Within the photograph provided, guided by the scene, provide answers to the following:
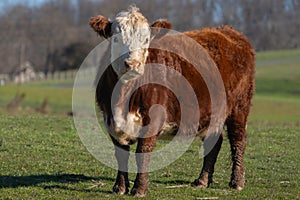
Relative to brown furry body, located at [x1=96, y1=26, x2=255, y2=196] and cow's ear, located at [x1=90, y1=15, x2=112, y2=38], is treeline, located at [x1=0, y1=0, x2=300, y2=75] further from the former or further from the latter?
cow's ear, located at [x1=90, y1=15, x2=112, y2=38]

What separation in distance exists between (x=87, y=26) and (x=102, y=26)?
95.7 m

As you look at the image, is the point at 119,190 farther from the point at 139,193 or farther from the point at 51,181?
the point at 51,181

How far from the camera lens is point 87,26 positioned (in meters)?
102

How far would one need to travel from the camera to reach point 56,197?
7.60 meters

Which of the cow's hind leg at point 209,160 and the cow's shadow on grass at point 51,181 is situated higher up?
the cow's hind leg at point 209,160

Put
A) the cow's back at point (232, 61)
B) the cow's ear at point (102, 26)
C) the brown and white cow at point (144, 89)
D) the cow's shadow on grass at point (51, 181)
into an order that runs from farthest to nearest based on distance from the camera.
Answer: the cow's back at point (232, 61) → the cow's shadow on grass at point (51, 181) → the cow's ear at point (102, 26) → the brown and white cow at point (144, 89)

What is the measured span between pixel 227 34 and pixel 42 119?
10507mm

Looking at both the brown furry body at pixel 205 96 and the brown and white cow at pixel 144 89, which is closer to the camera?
the brown and white cow at pixel 144 89

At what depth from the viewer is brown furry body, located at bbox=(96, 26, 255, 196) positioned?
7711mm

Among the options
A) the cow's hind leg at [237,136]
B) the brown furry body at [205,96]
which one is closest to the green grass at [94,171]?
the brown furry body at [205,96]

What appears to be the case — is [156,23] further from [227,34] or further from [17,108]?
[17,108]

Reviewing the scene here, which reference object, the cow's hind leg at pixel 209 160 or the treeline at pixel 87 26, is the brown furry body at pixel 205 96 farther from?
the treeline at pixel 87 26

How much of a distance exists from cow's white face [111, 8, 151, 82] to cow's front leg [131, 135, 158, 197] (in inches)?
36.5

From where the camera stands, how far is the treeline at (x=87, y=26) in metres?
90.4
